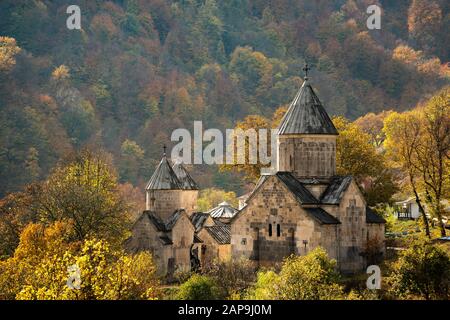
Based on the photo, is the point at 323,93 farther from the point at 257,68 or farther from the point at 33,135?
the point at 33,135

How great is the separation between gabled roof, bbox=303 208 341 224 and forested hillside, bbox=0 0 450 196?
6160cm

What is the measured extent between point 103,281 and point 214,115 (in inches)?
4326

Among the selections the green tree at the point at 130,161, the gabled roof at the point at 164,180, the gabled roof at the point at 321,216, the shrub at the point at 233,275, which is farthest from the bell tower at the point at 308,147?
the green tree at the point at 130,161

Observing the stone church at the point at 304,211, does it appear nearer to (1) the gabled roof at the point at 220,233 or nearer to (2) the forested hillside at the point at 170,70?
(1) the gabled roof at the point at 220,233

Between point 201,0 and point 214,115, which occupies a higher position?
point 201,0

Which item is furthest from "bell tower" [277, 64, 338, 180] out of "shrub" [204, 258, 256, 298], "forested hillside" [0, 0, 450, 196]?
"forested hillside" [0, 0, 450, 196]

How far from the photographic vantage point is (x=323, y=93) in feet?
545

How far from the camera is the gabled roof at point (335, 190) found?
154 ft

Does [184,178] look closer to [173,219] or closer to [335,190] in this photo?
[173,219]

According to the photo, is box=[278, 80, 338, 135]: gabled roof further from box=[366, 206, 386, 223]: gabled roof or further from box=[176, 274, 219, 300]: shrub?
box=[176, 274, 219, 300]: shrub

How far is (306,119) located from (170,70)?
389ft

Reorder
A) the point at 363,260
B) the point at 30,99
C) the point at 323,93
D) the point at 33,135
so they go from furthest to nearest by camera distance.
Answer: the point at 323,93 → the point at 30,99 → the point at 33,135 → the point at 363,260

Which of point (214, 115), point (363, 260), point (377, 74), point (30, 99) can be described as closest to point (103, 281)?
point (363, 260)

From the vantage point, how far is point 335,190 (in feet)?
155
